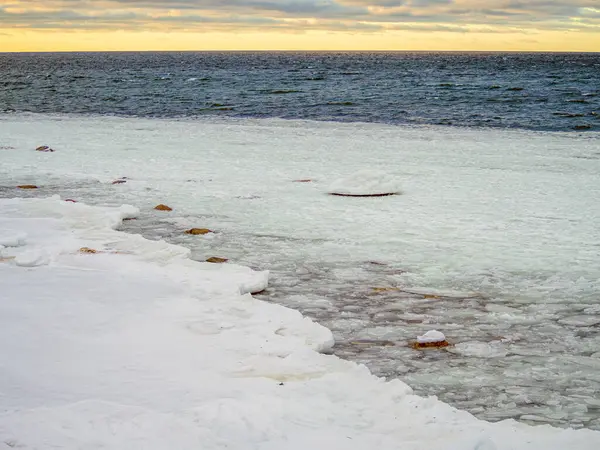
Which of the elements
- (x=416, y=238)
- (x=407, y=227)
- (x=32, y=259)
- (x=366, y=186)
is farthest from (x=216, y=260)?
(x=366, y=186)

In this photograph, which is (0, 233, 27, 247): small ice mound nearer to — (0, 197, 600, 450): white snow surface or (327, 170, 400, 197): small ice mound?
(0, 197, 600, 450): white snow surface

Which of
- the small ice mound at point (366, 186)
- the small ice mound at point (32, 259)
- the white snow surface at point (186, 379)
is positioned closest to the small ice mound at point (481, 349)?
the white snow surface at point (186, 379)

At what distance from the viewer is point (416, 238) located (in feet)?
24.3

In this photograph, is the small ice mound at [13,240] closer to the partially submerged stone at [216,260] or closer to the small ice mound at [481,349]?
the partially submerged stone at [216,260]

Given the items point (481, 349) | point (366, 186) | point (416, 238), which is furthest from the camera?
point (366, 186)

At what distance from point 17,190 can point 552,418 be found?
859cm

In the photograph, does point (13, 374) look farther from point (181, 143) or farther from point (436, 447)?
point (181, 143)

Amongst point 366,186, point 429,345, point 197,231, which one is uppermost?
point 366,186

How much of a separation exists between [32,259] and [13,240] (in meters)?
0.77

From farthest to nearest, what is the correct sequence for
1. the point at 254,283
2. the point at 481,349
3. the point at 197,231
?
1. the point at 197,231
2. the point at 254,283
3. the point at 481,349

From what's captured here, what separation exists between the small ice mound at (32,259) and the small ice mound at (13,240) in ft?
1.53

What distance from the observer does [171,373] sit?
3.98m

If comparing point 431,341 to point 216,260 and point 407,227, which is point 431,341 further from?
point 407,227

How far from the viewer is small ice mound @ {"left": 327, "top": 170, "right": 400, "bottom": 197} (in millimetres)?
9742
